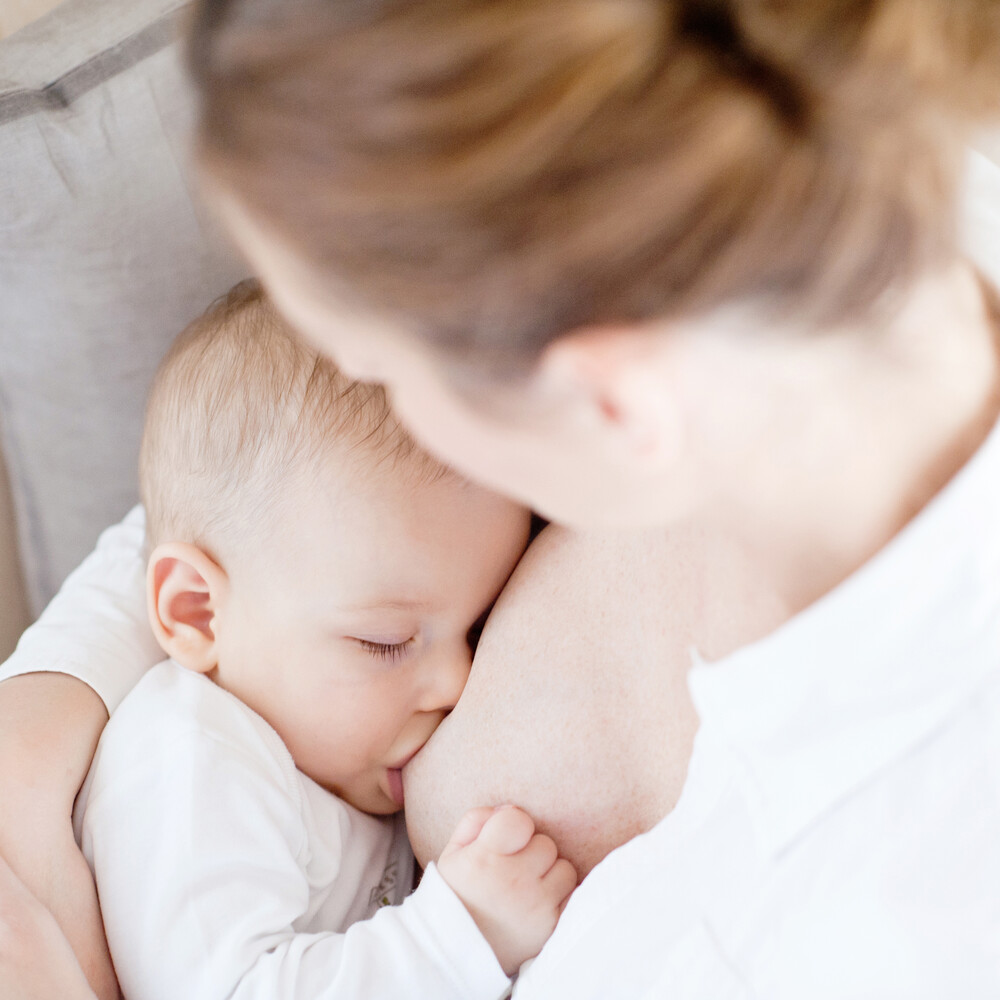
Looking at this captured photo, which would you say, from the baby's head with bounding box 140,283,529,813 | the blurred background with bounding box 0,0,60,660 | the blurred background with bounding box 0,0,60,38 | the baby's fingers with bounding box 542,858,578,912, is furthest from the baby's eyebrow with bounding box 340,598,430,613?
the blurred background with bounding box 0,0,60,38

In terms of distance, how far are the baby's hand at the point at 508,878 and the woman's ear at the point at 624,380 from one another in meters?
0.43

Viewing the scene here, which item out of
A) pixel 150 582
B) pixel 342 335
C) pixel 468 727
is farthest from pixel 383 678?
pixel 342 335

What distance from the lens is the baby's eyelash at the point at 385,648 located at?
0.94 m

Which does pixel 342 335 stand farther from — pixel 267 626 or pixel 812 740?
pixel 267 626

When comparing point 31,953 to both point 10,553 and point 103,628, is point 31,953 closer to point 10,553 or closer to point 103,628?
point 103,628

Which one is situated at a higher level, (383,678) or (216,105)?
(216,105)

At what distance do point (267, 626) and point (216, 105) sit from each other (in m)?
0.55

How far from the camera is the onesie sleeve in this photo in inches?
39.7

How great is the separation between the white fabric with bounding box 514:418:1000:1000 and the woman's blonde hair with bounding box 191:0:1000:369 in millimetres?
172

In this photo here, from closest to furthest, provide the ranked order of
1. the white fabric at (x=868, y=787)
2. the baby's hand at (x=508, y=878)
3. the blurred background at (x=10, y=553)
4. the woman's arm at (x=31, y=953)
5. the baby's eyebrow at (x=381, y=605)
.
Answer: the white fabric at (x=868, y=787)
the woman's arm at (x=31, y=953)
the baby's hand at (x=508, y=878)
the baby's eyebrow at (x=381, y=605)
the blurred background at (x=10, y=553)

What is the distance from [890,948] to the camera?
0.54 m

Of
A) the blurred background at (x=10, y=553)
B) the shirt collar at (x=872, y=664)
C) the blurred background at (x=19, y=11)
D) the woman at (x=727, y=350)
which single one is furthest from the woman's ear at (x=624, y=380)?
the blurred background at (x=19, y=11)

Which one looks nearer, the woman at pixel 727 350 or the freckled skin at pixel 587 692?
the woman at pixel 727 350

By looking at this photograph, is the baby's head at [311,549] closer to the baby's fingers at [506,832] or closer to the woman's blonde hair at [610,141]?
the baby's fingers at [506,832]
